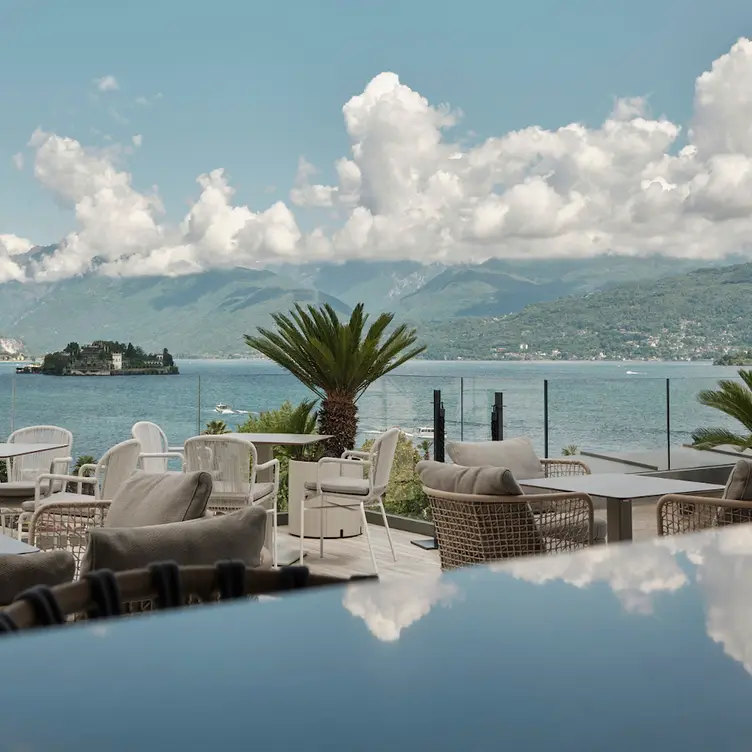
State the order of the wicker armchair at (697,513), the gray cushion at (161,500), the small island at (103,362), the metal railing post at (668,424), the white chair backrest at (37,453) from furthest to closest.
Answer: the small island at (103,362) → the metal railing post at (668,424) → the white chair backrest at (37,453) → the wicker armchair at (697,513) → the gray cushion at (161,500)

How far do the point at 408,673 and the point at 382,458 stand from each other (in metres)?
5.08

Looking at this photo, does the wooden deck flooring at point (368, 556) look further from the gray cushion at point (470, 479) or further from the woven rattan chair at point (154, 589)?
the woven rattan chair at point (154, 589)

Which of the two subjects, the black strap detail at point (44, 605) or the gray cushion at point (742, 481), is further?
the gray cushion at point (742, 481)

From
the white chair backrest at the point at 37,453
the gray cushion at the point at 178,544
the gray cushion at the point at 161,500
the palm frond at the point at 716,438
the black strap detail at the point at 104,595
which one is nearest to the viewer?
the black strap detail at the point at 104,595

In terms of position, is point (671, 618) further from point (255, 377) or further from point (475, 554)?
point (255, 377)

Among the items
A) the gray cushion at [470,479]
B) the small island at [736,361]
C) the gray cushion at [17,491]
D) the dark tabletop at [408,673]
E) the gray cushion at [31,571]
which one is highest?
the small island at [736,361]

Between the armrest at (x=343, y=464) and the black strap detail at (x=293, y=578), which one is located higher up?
the black strap detail at (x=293, y=578)

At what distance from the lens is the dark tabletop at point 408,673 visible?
0.51 metres

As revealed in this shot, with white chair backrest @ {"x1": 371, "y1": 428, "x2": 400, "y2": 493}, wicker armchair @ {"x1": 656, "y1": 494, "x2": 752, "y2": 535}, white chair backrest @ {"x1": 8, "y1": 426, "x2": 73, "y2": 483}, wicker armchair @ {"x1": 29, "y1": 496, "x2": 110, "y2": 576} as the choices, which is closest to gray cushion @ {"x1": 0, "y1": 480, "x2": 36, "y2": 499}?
white chair backrest @ {"x1": 8, "y1": 426, "x2": 73, "y2": 483}

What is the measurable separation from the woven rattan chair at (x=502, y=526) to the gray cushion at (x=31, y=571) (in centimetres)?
243

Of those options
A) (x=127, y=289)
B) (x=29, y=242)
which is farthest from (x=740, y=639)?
(x=29, y=242)

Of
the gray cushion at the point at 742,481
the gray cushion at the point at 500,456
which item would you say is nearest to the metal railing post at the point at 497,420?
the gray cushion at the point at 500,456

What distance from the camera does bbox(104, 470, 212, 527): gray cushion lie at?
9.30 feet

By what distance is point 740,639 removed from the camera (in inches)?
28.8
